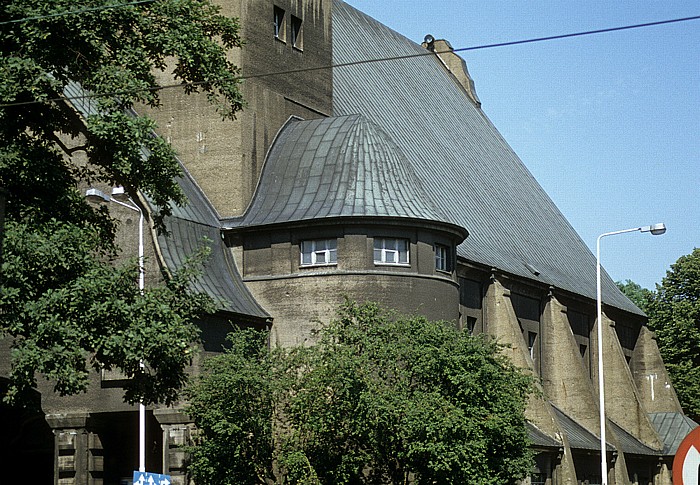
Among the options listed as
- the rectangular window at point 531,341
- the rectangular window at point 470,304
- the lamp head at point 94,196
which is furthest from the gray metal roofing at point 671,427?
the lamp head at point 94,196

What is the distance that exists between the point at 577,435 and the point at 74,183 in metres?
26.6

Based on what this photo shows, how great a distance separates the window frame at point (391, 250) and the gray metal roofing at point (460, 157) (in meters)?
6.13

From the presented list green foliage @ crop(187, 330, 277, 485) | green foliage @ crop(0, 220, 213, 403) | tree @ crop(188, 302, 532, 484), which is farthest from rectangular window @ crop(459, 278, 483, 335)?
green foliage @ crop(0, 220, 213, 403)

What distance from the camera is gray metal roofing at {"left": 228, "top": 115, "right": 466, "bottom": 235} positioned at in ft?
120

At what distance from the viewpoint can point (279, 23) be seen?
133 ft

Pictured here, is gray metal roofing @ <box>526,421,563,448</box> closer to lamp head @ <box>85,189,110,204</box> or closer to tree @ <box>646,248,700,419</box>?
lamp head @ <box>85,189,110,204</box>

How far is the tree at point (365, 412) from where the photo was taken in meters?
29.1

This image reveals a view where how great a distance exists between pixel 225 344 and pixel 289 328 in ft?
8.16

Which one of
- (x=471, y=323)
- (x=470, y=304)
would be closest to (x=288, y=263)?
(x=470, y=304)

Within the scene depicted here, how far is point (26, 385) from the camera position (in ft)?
71.4

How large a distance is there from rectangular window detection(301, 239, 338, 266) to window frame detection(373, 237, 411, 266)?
116 cm

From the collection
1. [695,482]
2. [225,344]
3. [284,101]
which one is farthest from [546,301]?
[695,482]

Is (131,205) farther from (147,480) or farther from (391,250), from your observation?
(147,480)

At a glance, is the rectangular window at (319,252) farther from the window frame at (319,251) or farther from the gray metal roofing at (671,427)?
the gray metal roofing at (671,427)
